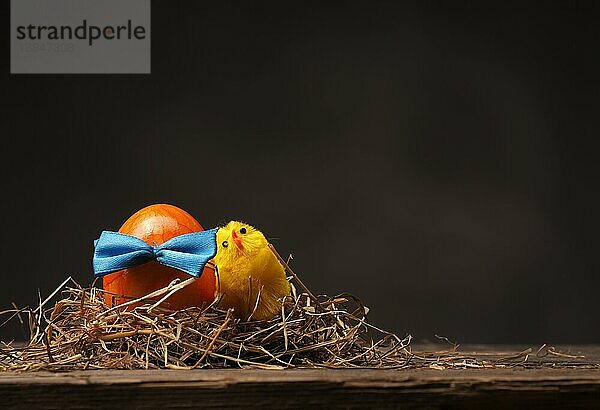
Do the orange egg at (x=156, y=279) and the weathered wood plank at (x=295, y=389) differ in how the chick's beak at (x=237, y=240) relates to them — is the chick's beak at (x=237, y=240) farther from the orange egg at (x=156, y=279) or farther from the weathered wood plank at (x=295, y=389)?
the weathered wood plank at (x=295, y=389)

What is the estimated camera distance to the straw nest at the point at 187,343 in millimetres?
727

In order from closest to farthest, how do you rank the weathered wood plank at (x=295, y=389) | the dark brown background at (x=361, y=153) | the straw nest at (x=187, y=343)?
the weathered wood plank at (x=295, y=389) < the straw nest at (x=187, y=343) < the dark brown background at (x=361, y=153)

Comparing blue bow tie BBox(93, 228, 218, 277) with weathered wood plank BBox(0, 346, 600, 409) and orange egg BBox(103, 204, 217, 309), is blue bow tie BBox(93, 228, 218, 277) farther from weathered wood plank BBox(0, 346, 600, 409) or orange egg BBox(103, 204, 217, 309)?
weathered wood plank BBox(0, 346, 600, 409)

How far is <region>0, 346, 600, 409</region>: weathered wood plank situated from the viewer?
0.60m

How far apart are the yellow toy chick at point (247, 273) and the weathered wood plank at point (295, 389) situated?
6.6 inches

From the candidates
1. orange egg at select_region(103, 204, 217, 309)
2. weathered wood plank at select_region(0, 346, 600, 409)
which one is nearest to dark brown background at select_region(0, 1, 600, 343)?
orange egg at select_region(103, 204, 217, 309)

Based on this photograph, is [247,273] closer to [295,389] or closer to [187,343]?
[187,343]

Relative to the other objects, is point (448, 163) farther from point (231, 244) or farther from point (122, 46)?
point (231, 244)

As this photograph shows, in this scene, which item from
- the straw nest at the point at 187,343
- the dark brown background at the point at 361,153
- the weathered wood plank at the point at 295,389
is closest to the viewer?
the weathered wood plank at the point at 295,389

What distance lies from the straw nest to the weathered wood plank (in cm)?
8

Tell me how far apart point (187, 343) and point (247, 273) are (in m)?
0.09

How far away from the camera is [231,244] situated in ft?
2.65

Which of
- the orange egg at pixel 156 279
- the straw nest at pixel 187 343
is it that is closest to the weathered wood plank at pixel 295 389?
the straw nest at pixel 187 343

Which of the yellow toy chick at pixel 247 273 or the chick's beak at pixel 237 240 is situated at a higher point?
the chick's beak at pixel 237 240
